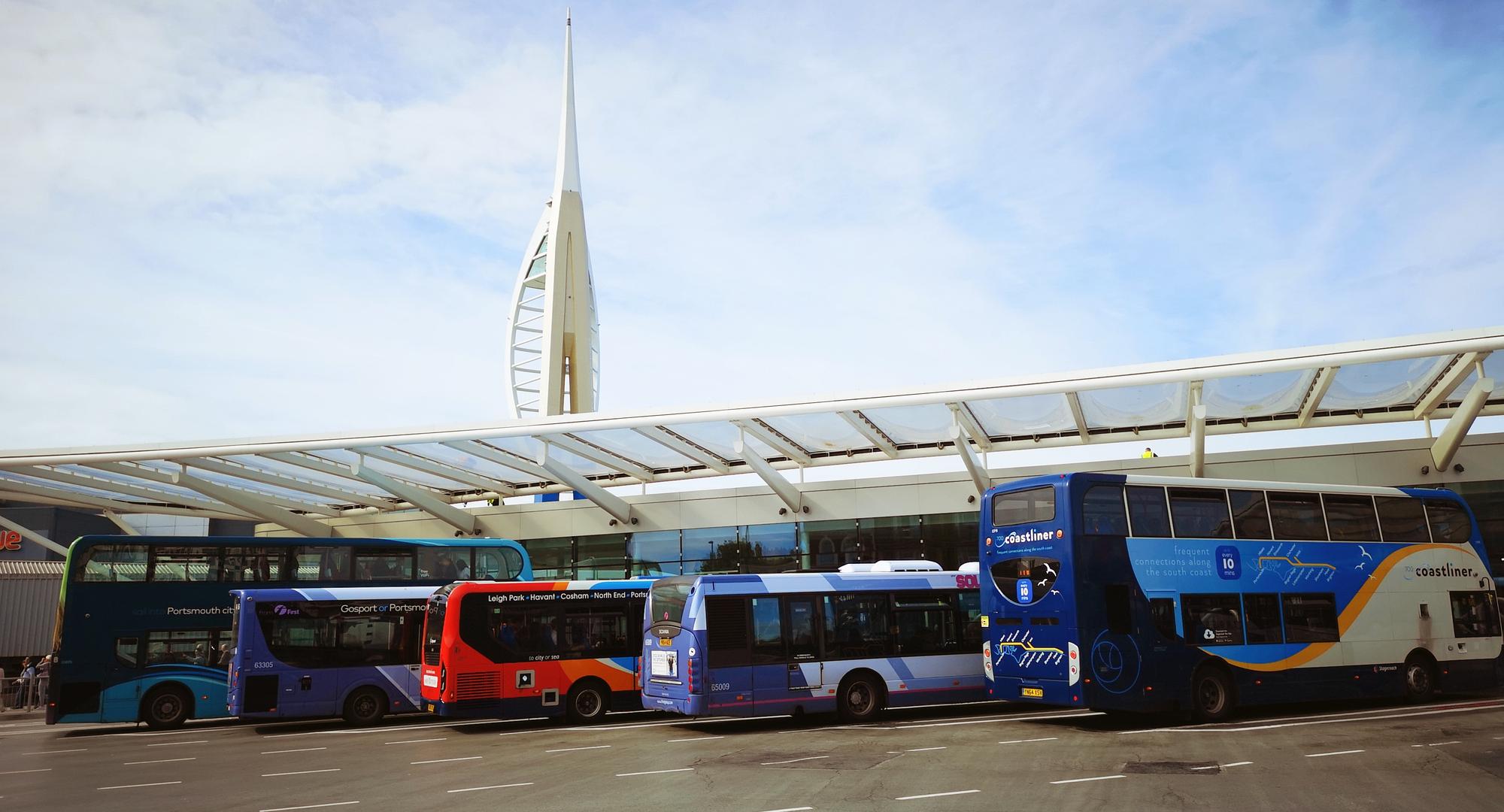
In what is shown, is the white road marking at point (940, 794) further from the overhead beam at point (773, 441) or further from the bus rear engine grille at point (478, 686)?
the overhead beam at point (773, 441)

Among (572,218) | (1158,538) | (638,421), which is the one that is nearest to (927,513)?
(638,421)

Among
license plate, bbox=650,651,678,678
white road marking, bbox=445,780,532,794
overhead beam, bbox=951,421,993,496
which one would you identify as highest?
overhead beam, bbox=951,421,993,496

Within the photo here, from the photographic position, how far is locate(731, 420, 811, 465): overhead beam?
22578mm

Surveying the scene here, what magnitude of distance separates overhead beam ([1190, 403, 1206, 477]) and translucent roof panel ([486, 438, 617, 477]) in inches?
546

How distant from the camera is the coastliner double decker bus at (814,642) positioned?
15102mm

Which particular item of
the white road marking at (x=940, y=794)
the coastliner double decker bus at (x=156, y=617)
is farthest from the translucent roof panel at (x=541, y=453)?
the white road marking at (x=940, y=794)

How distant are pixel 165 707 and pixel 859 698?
40.8ft

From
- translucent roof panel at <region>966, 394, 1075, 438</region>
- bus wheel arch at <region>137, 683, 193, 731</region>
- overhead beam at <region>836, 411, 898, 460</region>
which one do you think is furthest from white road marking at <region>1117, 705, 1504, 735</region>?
bus wheel arch at <region>137, 683, 193, 731</region>

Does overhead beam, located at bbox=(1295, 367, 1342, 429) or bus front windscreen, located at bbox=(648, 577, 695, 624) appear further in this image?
overhead beam, located at bbox=(1295, 367, 1342, 429)

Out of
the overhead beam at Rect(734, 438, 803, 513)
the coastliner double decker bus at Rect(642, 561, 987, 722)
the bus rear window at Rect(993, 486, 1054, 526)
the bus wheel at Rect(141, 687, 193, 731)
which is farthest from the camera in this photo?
the overhead beam at Rect(734, 438, 803, 513)

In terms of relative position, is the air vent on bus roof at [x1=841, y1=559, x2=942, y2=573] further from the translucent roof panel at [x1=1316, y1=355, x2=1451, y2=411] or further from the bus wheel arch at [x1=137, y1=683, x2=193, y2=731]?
the bus wheel arch at [x1=137, y1=683, x2=193, y2=731]

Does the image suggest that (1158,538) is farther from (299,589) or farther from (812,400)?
(299,589)

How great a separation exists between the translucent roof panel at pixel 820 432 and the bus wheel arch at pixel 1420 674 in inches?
429

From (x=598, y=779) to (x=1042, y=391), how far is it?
12.0 meters
